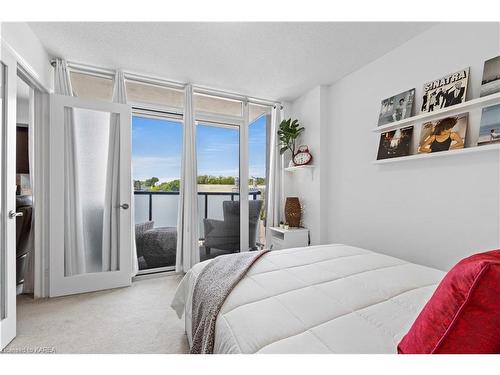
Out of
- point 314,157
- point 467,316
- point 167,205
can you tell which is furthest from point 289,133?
point 467,316

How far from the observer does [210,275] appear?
153cm

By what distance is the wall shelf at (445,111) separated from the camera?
5.53 ft

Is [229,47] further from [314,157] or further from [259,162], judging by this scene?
[259,162]

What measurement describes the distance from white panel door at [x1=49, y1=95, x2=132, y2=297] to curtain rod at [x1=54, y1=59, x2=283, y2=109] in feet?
1.56

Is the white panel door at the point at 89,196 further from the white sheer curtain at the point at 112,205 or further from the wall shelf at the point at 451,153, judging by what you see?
the wall shelf at the point at 451,153

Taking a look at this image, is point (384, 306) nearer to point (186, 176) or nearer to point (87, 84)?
point (186, 176)

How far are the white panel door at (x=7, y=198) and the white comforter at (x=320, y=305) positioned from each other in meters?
1.28

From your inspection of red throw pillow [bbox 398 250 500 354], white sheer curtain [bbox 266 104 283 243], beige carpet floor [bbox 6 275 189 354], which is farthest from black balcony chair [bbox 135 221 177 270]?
red throw pillow [bbox 398 250 500 354]

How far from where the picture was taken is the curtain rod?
2.87 meters

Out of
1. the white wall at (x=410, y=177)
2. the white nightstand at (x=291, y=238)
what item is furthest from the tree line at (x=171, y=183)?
the white wall at (x=410, y=177)

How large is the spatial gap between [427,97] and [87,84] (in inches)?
149

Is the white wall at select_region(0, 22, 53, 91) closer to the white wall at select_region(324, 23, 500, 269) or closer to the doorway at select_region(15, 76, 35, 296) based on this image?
the doorway at select_region(15, 76, 35, 296)
